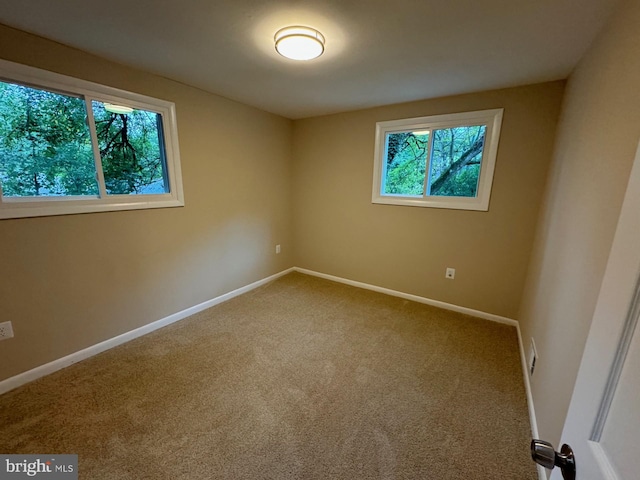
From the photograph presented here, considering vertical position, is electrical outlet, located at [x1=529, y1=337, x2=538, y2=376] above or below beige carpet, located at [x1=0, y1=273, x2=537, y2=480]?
above

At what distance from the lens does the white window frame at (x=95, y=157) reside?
64.9 inches

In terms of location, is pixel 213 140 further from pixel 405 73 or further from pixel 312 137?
pixel 405 73

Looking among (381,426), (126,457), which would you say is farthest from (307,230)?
(126,457)

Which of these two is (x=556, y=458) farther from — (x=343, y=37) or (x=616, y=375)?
(x=343, y=37)

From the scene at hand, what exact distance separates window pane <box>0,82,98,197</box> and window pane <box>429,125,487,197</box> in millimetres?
3082

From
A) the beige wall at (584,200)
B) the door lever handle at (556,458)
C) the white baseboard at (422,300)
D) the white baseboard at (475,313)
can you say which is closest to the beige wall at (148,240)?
the white baseboard at (422,300)

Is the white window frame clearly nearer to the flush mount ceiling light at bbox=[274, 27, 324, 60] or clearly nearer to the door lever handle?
the flush mount ceiling light at bbox=[274, 27, 324, 60]

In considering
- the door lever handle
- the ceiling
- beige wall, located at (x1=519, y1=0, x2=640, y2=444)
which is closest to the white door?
the door lever handle

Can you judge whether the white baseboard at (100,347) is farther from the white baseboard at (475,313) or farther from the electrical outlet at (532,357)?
the electrical outlet at (532,357)

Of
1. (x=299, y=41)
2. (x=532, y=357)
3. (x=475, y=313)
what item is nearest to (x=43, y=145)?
(x=299, y=41)

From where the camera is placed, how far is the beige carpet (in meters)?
1.32

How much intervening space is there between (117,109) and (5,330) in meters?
1.70

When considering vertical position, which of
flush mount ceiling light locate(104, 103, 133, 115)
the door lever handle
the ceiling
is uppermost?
the ceiling

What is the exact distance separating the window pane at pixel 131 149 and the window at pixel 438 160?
225cm
